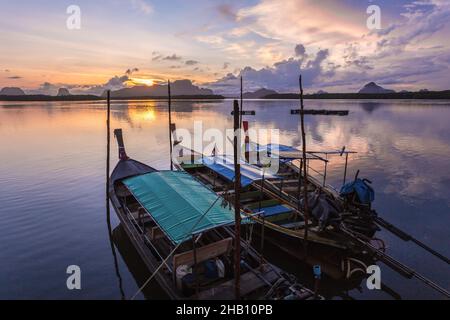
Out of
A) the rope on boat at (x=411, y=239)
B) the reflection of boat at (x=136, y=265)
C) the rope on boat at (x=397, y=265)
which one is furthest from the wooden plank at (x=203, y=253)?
the rope on boat at (x=411, y=239)

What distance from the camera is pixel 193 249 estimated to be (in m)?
10.2

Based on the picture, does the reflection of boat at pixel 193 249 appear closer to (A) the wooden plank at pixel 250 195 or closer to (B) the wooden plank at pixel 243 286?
(B) the wooden plank at pixel 243 286

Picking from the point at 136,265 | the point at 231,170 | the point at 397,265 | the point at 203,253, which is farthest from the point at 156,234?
the point at 397,265

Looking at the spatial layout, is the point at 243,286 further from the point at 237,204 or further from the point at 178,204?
the point at 178,204

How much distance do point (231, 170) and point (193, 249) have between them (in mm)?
10452

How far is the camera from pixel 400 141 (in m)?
50.0

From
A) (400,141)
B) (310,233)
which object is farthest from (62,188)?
(400,141)

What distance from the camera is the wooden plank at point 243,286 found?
10.2 m

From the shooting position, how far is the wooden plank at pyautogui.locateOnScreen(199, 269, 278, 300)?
10234 mm

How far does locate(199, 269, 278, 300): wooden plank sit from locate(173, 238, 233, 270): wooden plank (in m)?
1.21

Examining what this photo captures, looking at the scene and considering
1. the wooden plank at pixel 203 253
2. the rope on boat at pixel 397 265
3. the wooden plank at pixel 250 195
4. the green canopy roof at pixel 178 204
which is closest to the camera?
the wooden plank at pixel 203 253
